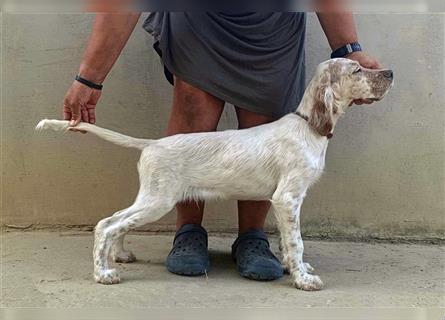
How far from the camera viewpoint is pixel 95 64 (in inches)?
108

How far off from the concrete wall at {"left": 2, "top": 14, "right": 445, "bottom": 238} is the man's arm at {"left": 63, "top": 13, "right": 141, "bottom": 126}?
854 millimetres

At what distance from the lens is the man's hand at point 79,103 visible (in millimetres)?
2707

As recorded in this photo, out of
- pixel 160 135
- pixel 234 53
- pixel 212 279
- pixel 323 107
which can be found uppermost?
pixel 234 53

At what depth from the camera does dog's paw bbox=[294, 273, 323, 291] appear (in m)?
2.65

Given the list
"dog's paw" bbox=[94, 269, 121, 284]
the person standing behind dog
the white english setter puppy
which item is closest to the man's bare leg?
the person standing behind dog

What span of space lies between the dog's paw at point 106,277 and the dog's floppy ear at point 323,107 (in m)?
1.03

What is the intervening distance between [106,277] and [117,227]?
208 mm

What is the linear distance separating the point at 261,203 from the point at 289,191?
1.32ft

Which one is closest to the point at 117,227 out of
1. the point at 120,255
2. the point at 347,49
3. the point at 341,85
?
the point at 120,255

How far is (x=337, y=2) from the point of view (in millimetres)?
2094

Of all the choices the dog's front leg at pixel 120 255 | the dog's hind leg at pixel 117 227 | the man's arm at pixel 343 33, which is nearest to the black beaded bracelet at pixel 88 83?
the dog's hind leg at pixel 117 227

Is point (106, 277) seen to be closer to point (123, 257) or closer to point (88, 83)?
point (123, 257)

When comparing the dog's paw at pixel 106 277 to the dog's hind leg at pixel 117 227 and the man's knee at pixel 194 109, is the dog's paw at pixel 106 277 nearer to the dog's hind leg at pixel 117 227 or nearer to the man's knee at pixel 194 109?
the dog's hind leg at pixel 117 227

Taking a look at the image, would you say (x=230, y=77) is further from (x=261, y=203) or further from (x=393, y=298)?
(x=393, y=298)
